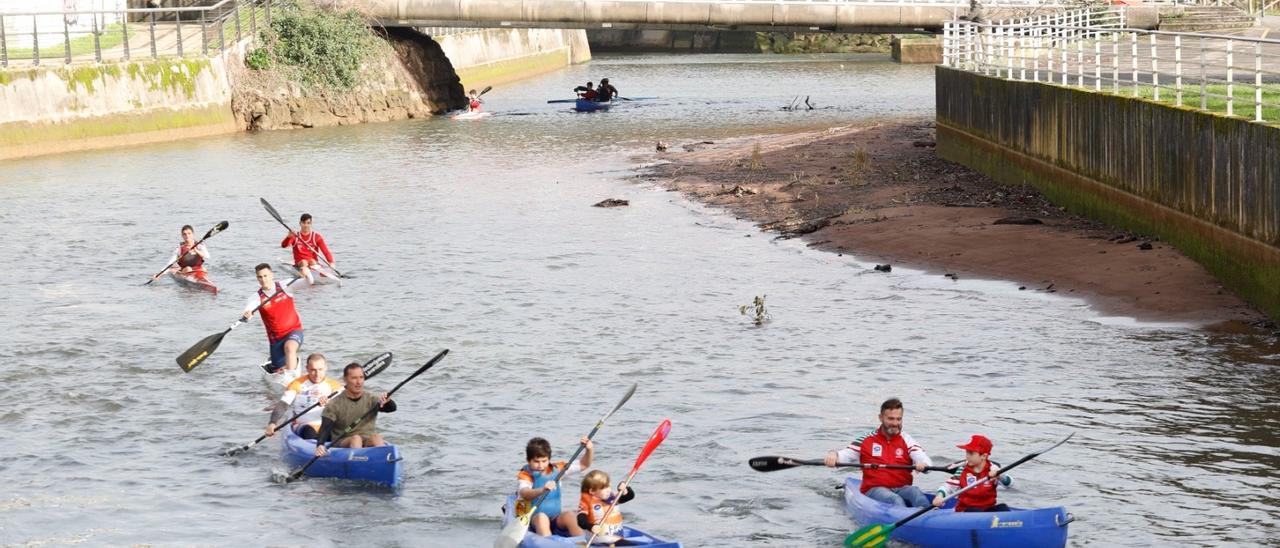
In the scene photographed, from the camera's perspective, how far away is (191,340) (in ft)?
83.6

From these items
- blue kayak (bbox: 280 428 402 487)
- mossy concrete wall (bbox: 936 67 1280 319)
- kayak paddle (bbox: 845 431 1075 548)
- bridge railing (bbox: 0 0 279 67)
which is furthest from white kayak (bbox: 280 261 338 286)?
bridge railing (bbox: 0 0 279 67)

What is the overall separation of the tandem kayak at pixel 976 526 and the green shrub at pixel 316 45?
49.9m

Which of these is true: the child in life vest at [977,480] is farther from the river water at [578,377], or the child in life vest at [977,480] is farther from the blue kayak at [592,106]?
the blue kayak at [592,106]

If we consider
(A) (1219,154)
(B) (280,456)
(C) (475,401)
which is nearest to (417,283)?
(C) (475,401)

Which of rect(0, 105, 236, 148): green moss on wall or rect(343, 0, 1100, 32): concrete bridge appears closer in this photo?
rect(0, 105, 236, 148): green moss on wall

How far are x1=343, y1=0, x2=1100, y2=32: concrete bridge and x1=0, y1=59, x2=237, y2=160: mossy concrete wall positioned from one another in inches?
382

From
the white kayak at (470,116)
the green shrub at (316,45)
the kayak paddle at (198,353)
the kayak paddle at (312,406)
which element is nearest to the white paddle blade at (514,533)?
the kayak paddle at (312,406)

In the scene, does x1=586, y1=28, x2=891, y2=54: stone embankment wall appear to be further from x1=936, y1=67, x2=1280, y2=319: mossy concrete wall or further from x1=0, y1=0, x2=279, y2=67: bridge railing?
x1=936, y1=67, x2=1280, y2=319: mossy concrete wall

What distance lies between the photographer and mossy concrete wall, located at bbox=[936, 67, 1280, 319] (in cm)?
2303

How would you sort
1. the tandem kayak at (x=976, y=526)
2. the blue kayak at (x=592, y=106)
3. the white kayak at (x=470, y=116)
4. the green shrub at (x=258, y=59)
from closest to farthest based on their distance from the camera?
the tandem kayak at (x=976, y=526) < the green shrub at (x=258, y=59) < the white kayak at (x=470, y=116) < the blue kayak at (x=592, y=106)

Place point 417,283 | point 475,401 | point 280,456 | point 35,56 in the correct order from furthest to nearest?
1. point 35,56
2. point 417,283
3. point 475,401
4. point 280,456

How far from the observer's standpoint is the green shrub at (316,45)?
6281 cm

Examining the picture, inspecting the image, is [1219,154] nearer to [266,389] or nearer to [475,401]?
[475,401]

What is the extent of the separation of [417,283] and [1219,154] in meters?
13.5
